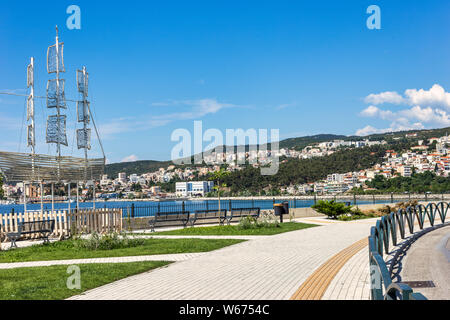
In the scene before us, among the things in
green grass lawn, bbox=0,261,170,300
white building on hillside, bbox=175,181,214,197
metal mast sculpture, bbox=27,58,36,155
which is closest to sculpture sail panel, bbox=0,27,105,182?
metal mast sculpture, bbox=27,58,36,155

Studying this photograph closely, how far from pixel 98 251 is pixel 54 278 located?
4.60m

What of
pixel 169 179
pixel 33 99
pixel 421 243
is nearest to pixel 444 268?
pixel 421 243

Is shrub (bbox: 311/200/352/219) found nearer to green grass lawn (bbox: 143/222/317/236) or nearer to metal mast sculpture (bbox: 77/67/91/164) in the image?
green grass lawn (bbox: 143/222/317/236)

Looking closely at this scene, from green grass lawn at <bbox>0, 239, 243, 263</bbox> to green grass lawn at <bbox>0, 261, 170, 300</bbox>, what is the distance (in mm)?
2098

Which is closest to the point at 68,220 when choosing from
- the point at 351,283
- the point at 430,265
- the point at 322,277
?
the point at 322,277

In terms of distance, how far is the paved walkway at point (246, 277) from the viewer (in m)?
6.92

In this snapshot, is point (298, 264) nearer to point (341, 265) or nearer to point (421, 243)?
point (341, 265)

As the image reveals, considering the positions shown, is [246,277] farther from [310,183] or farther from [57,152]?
[310,183]

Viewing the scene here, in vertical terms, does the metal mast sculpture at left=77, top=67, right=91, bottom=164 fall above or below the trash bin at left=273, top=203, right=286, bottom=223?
above

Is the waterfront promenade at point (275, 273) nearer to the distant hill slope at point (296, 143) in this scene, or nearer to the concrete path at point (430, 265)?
the concrete path at point (430, 265)

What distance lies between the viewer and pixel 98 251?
43.2 feet

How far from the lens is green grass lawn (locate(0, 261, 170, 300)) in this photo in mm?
7297
